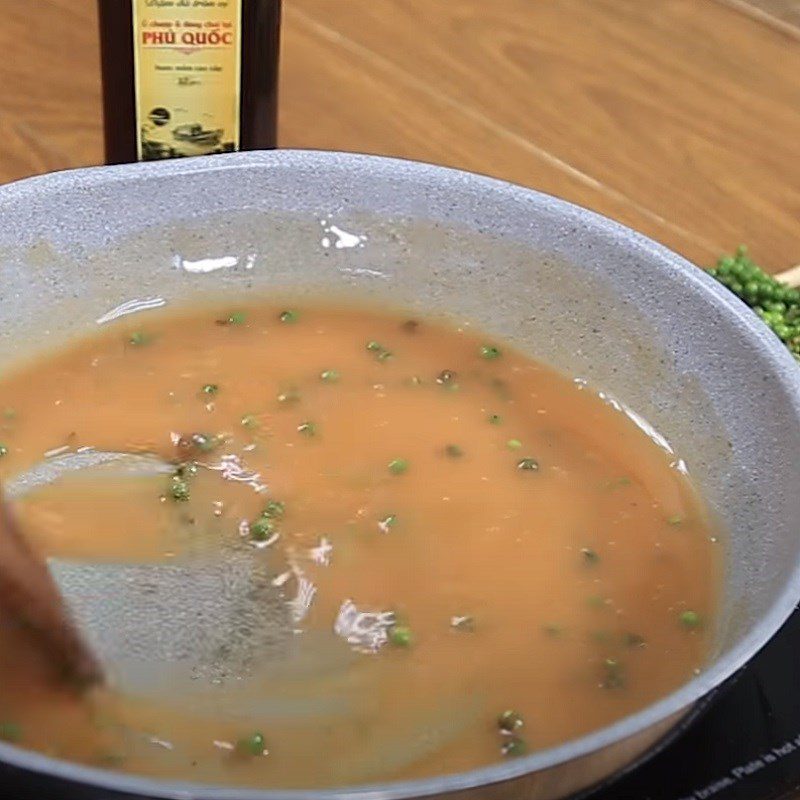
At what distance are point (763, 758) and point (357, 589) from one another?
0.83 ft

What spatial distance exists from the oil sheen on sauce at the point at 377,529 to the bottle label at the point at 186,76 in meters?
0.16

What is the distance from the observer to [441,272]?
1069 millimetres

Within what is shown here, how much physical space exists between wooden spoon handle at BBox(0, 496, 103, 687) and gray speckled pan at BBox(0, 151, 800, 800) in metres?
0.29

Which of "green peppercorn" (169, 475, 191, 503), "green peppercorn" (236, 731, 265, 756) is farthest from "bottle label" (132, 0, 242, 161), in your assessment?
"green peppercorn" (236, 731, 265, 756)

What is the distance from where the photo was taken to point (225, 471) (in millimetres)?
916

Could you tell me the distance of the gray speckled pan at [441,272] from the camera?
0.92 metres

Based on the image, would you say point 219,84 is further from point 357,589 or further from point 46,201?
point 357,589

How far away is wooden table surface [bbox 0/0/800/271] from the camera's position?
1282 mm

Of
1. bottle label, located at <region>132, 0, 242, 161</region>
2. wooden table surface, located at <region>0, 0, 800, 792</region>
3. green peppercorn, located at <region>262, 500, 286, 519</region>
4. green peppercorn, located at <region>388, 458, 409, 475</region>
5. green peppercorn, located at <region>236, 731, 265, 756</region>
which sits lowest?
green peppercorn, located at <region>236, 731, 265, 756</region>

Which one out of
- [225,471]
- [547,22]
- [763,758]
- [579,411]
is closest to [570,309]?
[579,411]

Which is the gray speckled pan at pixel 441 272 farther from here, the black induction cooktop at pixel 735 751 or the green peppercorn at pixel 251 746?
the green peppercorn at pixel 251 746

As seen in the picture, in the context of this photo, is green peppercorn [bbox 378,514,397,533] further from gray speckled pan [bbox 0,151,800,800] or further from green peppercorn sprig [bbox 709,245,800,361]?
green peppercorn sprig [bbox 709,245,800,361]

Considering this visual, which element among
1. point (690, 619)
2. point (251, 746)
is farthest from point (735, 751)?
point (251, 746)

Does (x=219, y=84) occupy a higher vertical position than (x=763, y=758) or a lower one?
higher
